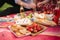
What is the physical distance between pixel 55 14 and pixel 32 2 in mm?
197

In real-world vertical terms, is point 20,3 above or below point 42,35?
above

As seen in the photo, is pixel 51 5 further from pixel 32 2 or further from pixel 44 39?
pixel 44 39

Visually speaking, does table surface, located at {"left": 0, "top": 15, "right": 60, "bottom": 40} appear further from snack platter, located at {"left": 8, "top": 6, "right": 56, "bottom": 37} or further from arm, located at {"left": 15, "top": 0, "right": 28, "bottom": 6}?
arm, located at {"left": 15, "top": 0, "right": 28, "bottom": 6}

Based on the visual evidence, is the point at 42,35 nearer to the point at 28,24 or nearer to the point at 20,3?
the point at 28,24

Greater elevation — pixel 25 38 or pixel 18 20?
pixel 18 20

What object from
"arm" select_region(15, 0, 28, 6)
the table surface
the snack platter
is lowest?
the table surface

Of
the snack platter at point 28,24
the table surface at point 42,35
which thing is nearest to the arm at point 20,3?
the snack platter at point 28,24

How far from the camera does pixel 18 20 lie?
113 centimetres

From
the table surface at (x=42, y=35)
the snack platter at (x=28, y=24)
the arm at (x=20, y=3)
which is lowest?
the table surface at (x=42, y=35)

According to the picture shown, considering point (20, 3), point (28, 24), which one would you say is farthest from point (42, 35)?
point (20, 3)

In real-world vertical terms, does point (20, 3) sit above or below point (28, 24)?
above

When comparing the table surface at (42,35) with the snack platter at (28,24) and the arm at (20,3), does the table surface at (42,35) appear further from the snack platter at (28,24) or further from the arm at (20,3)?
the arm at (20,3)

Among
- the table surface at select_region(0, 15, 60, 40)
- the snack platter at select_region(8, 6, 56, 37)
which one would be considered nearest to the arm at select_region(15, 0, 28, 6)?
the snack platter at select_region(8, 6, 56, 37)

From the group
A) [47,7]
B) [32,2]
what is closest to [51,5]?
[47,7]
